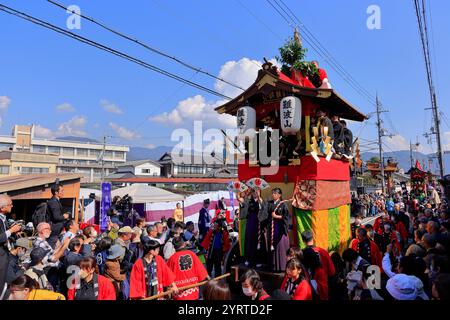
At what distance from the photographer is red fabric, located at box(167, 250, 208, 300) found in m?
4.61

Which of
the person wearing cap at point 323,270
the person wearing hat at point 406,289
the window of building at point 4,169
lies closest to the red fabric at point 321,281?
the person wearing cap at point 323,270

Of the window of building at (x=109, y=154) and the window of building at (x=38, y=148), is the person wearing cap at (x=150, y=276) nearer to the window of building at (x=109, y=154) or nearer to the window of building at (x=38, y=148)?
the window of building at (x=38, y=148)

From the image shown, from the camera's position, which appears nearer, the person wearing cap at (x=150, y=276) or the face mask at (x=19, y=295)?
the face mask at (x=19, y=295)

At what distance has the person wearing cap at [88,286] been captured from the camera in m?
3.65

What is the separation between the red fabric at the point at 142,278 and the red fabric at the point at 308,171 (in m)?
Answer: 3.61

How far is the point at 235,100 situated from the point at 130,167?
4946cm

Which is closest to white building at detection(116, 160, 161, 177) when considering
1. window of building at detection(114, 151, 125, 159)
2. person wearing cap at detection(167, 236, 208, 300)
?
window of building at detection(114, 151, 125, 159)

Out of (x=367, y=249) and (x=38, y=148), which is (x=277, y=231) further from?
(x=38, y=148)

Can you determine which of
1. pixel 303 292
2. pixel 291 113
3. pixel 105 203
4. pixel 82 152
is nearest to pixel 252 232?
pixel 291 113

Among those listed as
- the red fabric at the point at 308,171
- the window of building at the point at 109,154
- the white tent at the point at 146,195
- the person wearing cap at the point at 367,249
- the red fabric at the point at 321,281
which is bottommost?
the red fabric at the point at 321,281

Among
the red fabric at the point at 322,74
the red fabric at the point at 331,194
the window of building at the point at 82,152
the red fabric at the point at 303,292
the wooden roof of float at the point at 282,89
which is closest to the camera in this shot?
the red fabric at the point at 303,292

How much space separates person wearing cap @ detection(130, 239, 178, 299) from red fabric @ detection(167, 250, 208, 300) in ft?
0.38

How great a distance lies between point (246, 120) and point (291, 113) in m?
1.25
